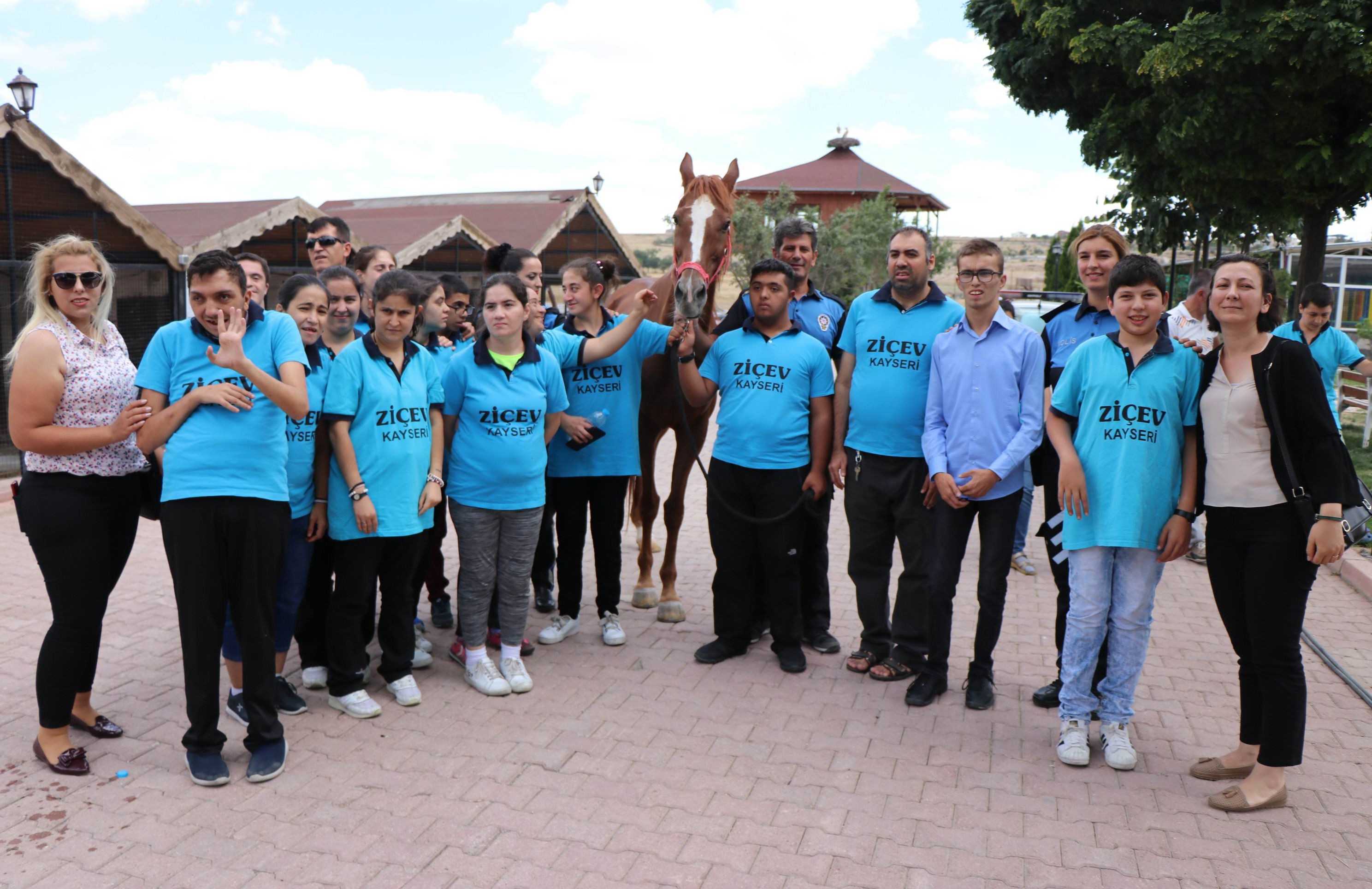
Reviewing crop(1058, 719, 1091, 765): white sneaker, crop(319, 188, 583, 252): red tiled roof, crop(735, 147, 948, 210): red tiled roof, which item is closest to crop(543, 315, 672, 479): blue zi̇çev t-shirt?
crop(1058, 719, 1091, 765): white sneaker

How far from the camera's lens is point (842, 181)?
4212 cm

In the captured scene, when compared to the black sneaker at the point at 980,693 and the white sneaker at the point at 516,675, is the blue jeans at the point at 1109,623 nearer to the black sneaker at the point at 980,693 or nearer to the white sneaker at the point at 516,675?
the black sneaker at the point at 980,693

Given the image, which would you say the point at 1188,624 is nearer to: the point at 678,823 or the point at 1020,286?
the point at 678,823

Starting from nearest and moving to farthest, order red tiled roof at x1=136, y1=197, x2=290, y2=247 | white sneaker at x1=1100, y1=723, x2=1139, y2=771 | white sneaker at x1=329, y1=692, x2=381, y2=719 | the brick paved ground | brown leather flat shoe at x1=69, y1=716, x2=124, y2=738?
the brick paved ground < white sneaker at x1=1100, y1=723, x2=1139, y2=771 < brown leather flat shoe at x1=69, y1=716, x2=124, y2=738 < white sneaker at x1=329, y1=692, x2=381, y2=719 < red tiled roof at x1=136, y1=197, x2=290, y2=247

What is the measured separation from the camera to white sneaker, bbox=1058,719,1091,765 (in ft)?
11.8

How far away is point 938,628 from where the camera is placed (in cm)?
415

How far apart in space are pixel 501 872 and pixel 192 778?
53.8 inches

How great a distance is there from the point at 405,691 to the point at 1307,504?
→ 3619 mm

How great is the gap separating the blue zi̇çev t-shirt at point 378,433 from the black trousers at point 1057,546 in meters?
2.72

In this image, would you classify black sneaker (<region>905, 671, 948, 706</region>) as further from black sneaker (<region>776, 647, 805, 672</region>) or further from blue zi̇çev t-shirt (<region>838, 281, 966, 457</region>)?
blue zi̇çev t-shirt (<region>838, 281, 966, 457</region>)

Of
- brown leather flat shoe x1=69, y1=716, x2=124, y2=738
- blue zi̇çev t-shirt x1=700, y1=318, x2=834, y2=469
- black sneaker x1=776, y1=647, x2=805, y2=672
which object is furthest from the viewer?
black sneaker x1=776, y1=647, x2=805, y2=672

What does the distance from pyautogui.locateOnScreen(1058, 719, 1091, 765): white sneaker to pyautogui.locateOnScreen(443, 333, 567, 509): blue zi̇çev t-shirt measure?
2.46 meters

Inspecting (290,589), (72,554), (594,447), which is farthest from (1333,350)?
(72,554)

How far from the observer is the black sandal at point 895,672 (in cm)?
445
